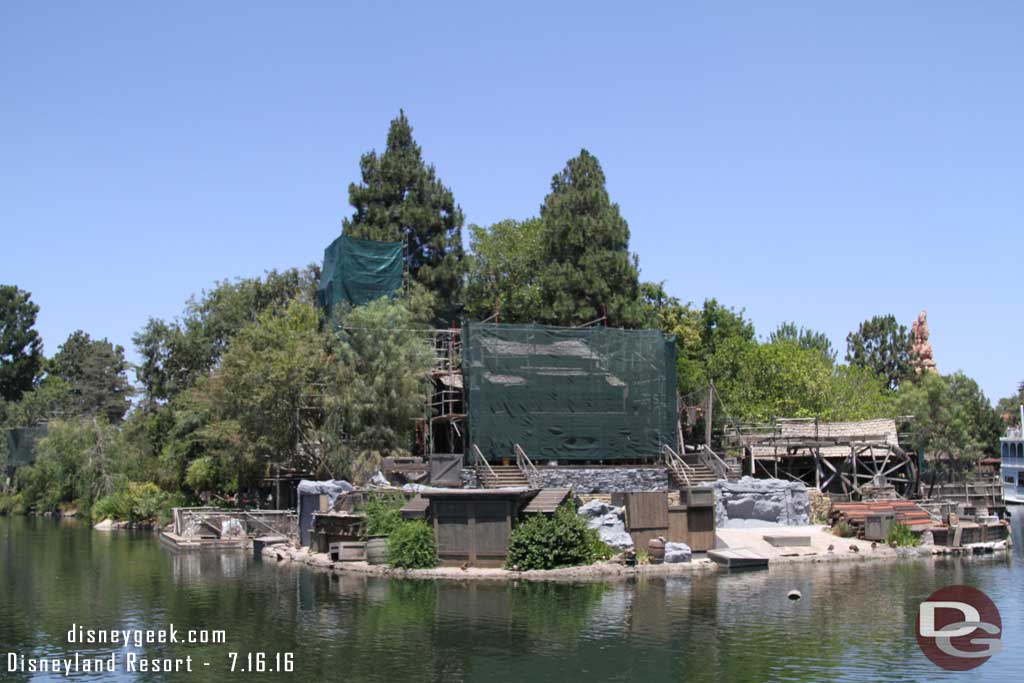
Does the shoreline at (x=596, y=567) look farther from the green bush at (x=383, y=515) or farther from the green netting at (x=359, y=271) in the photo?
the green netting at (x=359, y=271)

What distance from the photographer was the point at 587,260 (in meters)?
60.6

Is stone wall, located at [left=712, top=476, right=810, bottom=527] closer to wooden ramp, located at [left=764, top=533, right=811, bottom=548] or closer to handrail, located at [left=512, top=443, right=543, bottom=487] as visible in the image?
wooden ramp, located at [left=764, top=533, right=811, bottom=548]

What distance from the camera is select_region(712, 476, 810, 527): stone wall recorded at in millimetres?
41625

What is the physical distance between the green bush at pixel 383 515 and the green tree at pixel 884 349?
248ft

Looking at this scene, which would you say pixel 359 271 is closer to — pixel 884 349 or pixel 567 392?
pixel 567 392

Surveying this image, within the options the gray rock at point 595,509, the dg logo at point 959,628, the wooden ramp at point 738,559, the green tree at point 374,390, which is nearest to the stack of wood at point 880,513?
the wooden ramp at point 738,559

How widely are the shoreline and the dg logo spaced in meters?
6.73

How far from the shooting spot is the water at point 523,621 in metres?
20.7

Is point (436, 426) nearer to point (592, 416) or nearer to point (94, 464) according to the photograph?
point (592, 416)

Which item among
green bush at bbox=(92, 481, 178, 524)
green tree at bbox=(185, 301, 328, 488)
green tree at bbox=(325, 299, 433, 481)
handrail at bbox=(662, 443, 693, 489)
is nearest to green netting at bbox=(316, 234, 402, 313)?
green tree at bbox=(185, 301, 328, 488)

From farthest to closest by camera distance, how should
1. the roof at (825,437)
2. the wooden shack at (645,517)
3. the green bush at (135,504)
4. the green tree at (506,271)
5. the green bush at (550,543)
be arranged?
the green tree at (506,271) < the green bush at (135,504) < the roof at (825,437) < the wooden shack at (645,517) < the green bush at (550,543)

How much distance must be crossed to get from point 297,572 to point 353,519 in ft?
9.11

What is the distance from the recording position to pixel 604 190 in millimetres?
64125

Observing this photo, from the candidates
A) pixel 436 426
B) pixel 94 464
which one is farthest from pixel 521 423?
pixel 94 464
